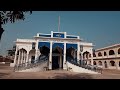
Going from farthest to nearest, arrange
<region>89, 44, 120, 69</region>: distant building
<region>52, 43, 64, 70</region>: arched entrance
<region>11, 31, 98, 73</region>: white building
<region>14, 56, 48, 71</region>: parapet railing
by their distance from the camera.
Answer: <region>89, 44, 120, 69</region>: distant building < <region>52, 43, 64, 70</region>: arched entrance < <region>11, 31, 98, 73</region>: white building < <region>14, 56, 48, 71</region>: parapet railing

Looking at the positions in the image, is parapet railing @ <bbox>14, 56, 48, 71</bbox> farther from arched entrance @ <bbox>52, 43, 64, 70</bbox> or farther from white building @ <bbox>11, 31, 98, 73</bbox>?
arched entrance @ <bbox>52, 43, 64, 70</bbox>

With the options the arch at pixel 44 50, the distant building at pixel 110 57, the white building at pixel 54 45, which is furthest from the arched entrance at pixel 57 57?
the distant building at pixel 110 57

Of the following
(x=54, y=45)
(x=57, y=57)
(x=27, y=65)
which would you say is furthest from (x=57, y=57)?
(x=27, y=65)

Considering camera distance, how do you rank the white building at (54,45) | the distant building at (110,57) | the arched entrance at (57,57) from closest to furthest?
the white building at (54,45)
the arched entrance at (57,57)
the distant building at (110,57)

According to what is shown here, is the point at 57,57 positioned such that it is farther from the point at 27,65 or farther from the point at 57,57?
the point at 27,65

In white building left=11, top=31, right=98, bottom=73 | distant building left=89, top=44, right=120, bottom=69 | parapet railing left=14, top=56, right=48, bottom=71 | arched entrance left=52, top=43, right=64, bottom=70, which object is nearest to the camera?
parapet railing left=14, top=56, right=48, bottom=71

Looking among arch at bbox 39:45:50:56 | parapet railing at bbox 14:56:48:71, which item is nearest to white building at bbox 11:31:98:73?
arch at bbox 39:45:50:56

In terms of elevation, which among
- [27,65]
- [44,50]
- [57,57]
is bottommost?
[27,65]

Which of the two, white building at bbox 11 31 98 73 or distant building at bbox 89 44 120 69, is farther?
distant building at bbox 89 44 120 69

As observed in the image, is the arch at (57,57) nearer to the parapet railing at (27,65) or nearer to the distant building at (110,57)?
the parapet railing at (27,65)

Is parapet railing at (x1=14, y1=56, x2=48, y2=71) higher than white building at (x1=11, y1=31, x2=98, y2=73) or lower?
lower
